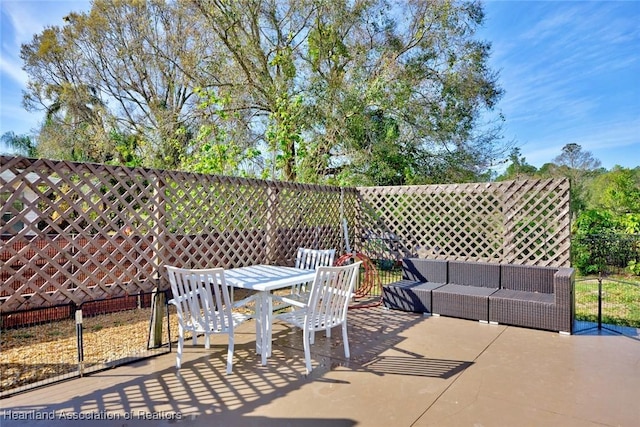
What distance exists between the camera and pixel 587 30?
8.16m

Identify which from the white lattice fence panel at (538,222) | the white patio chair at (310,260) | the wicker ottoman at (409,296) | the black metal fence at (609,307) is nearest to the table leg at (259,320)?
the white patio chair at (310,260)

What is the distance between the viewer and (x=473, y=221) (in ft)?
18.6

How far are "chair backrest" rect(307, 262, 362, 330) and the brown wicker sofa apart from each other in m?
1.85

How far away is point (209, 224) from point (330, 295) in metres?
2.08

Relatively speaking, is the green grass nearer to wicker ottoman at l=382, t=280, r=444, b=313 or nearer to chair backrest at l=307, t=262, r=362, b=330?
wicker ottoman at l=382, t=280, r=444, b=313

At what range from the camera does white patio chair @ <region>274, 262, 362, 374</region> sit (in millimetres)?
3006

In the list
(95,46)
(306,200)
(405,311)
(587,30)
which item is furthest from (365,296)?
(95,46)

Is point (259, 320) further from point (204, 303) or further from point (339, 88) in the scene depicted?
point (339, 88)

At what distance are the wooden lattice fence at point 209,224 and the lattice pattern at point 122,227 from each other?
0.01m

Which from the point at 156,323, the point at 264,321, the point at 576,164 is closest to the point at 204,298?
the point at 264,321

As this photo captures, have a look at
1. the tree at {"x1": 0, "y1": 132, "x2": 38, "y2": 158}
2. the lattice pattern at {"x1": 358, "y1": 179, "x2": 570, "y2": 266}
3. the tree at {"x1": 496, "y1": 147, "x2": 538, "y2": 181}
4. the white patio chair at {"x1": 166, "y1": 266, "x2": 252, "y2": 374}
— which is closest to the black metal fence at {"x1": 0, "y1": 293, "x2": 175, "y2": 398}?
the white patio chair at {"x1": 166, "y1": 266, "x2": 252, "y2": 374}

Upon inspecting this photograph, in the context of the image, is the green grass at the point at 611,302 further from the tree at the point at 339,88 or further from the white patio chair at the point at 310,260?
the tree at the point at 339,88

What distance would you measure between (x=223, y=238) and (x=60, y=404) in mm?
2372

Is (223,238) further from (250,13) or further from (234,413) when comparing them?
(250,13)
